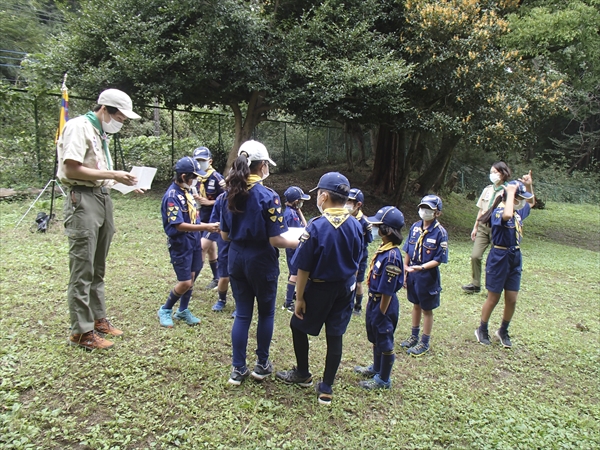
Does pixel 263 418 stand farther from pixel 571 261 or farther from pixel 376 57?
pixel 571 261

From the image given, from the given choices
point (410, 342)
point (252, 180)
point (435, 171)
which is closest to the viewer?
point (252, 180)

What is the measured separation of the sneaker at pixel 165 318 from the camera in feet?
14.2

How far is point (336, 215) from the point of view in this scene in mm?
3100

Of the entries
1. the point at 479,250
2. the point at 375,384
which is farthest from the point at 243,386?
the point at 479,250

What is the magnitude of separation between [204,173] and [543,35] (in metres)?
9.98

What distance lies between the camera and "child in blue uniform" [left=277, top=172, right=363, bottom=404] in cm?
→ 305

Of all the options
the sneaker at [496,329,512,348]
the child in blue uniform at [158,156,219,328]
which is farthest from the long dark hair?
the sneaker at [496,329,512,348]

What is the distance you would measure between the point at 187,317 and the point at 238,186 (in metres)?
1.99

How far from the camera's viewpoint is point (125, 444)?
270 centimetres

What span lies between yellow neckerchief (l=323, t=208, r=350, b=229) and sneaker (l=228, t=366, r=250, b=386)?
1467 millimetres

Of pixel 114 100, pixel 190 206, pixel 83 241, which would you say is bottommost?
pixel 83 241

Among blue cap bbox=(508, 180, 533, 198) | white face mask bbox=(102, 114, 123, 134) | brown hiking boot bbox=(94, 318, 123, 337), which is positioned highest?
white face mask bbox=(102, 114, 123, 134)

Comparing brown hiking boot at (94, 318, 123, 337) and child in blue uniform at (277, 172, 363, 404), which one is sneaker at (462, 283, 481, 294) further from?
brown hiking boot at (94, 318, 123, 337)

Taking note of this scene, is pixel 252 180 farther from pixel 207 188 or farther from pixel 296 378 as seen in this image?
pixel 207 188
